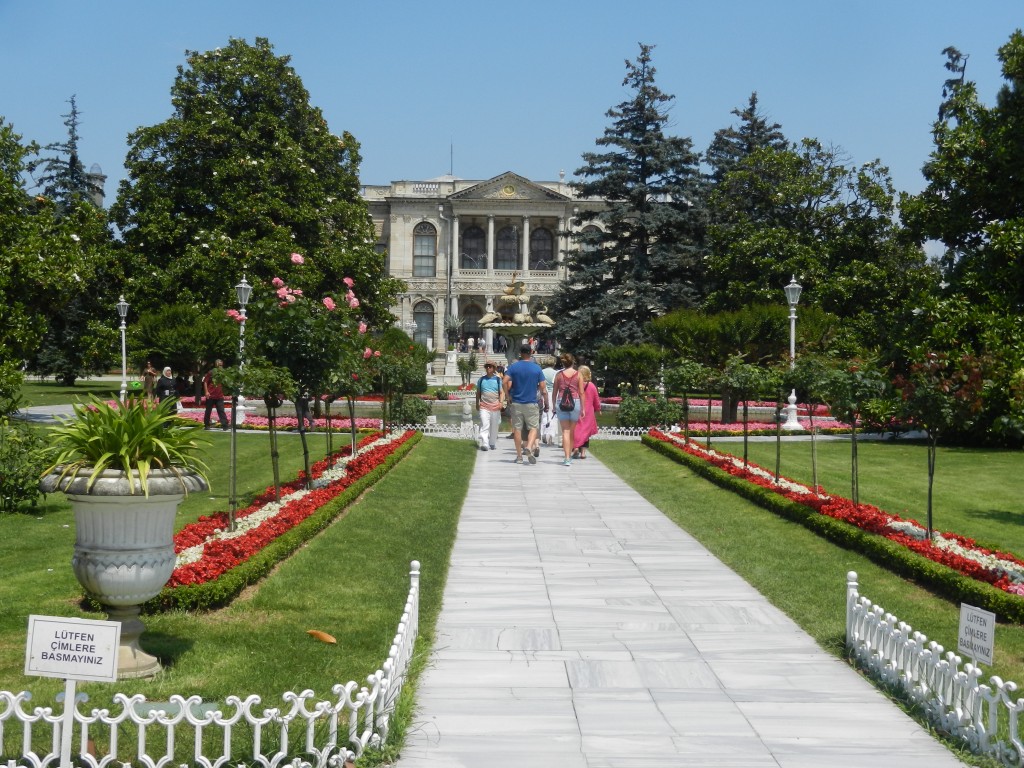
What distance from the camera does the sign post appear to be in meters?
4.86

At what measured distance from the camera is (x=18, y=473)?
1312 cm

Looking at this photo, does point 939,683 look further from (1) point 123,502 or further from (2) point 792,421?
(2) point 792,421

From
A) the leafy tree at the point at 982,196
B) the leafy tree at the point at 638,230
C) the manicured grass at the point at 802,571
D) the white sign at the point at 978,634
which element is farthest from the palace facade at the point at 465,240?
the white sign at the point at 978,634

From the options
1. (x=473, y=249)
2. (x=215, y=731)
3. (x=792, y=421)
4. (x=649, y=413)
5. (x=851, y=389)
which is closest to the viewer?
(x=215, y=731)

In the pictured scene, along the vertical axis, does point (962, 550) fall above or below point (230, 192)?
below

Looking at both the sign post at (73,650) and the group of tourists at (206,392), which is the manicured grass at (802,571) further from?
the group of tourists at (206,392)

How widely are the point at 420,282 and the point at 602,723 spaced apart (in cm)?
7405

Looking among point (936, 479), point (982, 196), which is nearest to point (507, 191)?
point (982, 196)

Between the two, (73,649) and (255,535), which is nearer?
(73,649)

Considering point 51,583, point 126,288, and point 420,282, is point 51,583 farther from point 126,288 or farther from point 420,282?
point 420,282

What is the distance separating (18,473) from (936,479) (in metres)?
13.6

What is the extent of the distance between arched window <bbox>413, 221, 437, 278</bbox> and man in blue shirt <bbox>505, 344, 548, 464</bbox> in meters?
61.8

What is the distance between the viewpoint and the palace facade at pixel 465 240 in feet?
257

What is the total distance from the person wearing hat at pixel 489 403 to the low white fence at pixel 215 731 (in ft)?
48.3
